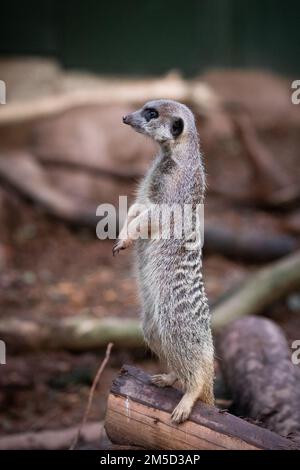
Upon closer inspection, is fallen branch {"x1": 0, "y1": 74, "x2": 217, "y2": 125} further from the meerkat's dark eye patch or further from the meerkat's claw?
the meerkat's claw

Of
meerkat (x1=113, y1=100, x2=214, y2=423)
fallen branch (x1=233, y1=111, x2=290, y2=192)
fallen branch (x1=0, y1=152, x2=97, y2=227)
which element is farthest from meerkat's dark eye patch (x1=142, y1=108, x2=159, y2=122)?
fallen branch (x1=233, y1=111, x2=290, y2=192)

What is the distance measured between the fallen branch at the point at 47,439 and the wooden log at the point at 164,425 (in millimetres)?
982

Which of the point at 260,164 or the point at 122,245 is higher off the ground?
the point at 260,164

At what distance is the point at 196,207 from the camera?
325 cm

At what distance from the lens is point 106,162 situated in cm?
894

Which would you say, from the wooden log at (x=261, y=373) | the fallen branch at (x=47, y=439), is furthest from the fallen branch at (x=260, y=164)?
the fallen branch at (x=47, y=439)

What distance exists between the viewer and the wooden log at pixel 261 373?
12.2ft

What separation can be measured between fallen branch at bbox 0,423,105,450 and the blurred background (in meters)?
0.05

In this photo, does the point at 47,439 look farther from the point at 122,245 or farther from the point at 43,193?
the point at 43,193

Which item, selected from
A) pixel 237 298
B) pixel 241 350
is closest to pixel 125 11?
pixel 237 298

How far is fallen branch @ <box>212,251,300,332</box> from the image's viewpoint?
5.86 meters

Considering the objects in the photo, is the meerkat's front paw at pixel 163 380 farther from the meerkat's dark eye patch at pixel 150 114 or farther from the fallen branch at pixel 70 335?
the fallen branch at pixel 70 335

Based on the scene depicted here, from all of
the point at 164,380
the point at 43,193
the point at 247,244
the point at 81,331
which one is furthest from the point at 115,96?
the point at 164,380

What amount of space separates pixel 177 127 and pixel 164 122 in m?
0.07
